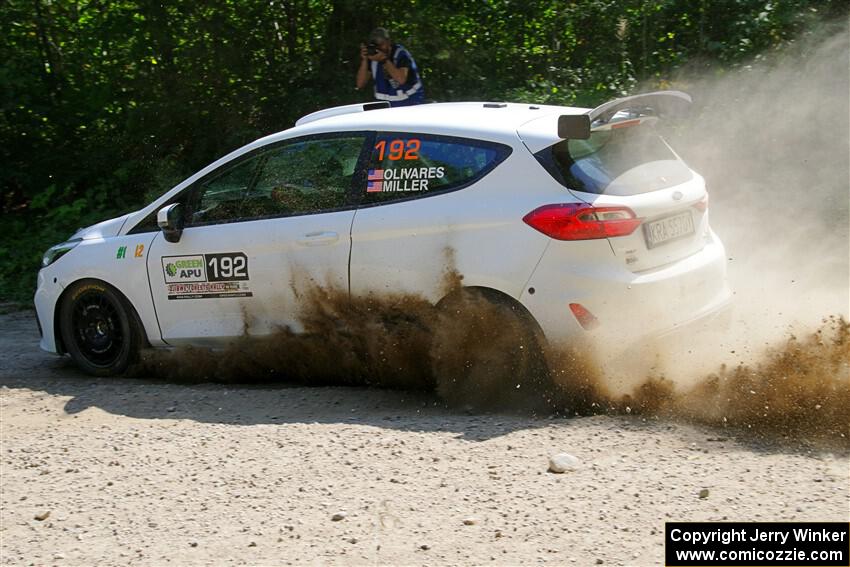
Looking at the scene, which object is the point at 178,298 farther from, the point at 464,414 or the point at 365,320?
the point at 464,414

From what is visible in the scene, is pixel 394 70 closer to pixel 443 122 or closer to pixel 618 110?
pixel 443 122

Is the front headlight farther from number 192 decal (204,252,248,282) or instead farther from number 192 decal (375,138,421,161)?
number 192 decal (375,138,421,161)

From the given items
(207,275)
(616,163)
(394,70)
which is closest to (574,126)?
(616,163)

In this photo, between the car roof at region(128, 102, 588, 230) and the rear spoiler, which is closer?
the rear spoiler

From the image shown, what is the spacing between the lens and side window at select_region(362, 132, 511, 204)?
20.9 ft

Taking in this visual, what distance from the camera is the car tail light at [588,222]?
→ 19.5ft

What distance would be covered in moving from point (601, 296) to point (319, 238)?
1.85 meters

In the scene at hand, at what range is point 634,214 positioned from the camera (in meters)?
6.00

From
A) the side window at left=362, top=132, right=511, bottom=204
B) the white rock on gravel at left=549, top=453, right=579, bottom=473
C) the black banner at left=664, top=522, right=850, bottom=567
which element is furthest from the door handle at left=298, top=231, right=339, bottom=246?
the black banner at left=664, top=522, right=850, bottom=567

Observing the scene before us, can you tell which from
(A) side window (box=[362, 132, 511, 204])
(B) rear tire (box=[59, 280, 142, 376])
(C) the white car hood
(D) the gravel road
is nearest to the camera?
(D) the gravel road

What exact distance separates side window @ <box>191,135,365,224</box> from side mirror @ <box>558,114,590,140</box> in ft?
4.50

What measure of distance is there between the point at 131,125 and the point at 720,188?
6636 mm

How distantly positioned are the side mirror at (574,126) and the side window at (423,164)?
1.15ft

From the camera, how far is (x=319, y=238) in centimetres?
673
